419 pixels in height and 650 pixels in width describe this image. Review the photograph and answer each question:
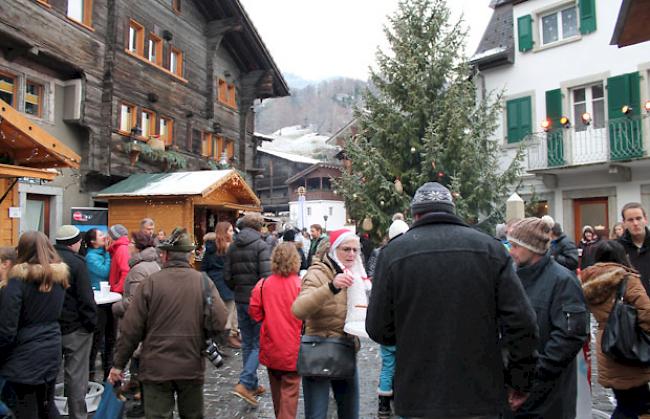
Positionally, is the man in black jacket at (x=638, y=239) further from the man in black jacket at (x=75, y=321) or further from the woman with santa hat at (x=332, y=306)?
the man in black jacket at (x=75, y=321)

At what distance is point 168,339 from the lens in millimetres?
3838

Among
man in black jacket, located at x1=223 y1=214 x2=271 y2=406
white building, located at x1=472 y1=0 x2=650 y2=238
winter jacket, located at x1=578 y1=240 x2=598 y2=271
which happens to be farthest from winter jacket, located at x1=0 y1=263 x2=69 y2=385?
white building, located at x1=472 y1=0 x2=650 y2=238

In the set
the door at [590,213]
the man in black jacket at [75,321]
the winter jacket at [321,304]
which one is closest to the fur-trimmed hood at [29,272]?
the man in black jacket at [75,321]

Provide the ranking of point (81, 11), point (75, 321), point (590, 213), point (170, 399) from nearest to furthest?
1. point (170, 399)
2. point (75, 321)
3. point (81, 11)
4. point (590, 213)

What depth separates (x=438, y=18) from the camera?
1688 cm

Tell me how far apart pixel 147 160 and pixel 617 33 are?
15.3 meters

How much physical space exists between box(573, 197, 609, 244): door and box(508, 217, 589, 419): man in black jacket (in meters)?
14.5

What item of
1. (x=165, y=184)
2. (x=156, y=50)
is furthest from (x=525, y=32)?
(x=165, y=184)

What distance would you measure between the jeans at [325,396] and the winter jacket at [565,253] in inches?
164

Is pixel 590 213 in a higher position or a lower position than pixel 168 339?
higher

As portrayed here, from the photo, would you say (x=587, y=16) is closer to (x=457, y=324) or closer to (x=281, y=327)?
(x=281, y=327)

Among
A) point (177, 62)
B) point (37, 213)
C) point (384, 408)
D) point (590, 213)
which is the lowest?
point (384, 408)

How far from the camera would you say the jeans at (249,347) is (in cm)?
584

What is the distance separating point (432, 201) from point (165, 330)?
2231 mm
